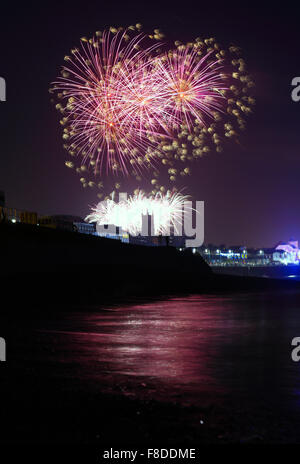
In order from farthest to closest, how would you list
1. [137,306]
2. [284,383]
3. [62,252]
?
[62,252], [137,306], [284,383]

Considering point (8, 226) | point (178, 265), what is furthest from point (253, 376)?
point (178, 265)

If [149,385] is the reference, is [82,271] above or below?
above

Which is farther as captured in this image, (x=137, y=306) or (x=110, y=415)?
(x=137, y=306)

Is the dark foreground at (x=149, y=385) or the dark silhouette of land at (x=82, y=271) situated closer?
the dark foreground at (x=149, y=385)

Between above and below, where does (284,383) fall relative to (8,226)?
below

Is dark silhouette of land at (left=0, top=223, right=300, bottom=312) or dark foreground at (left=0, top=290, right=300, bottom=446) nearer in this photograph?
dark foreground at (left=0, top=290, right=300, bottom=446)

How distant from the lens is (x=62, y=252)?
36750 millimetres

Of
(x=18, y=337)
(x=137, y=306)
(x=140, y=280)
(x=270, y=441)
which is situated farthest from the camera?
(x=140, y=280)

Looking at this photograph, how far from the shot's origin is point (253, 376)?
934cm

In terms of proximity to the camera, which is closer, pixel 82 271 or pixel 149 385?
pixel 149 385

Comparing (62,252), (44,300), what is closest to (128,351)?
(44,300)

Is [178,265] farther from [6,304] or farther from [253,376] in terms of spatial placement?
[253,376]

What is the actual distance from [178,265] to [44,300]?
113 feet

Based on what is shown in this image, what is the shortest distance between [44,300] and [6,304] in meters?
3.29
